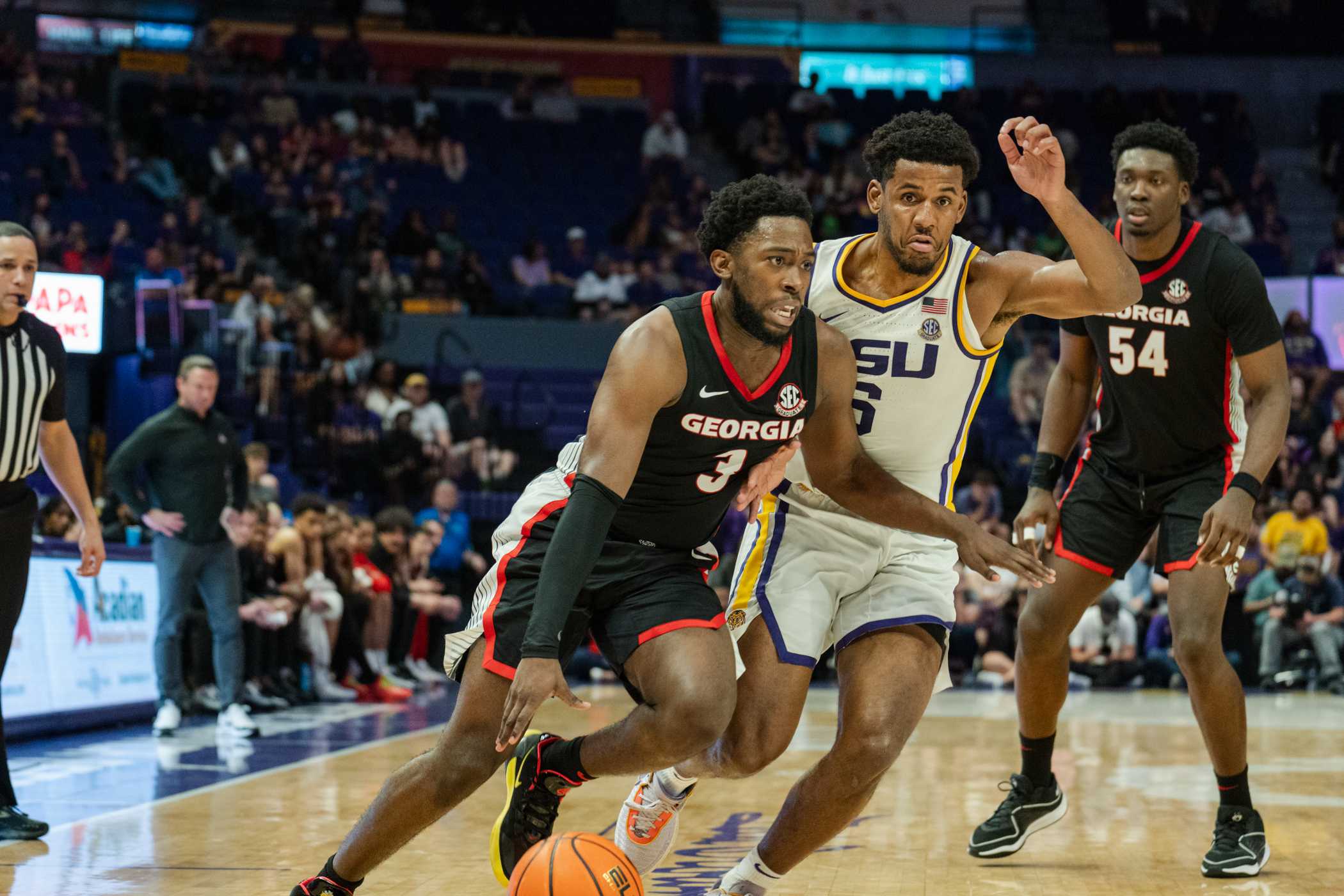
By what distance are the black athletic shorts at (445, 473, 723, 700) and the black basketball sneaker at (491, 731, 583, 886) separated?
0.97 feet

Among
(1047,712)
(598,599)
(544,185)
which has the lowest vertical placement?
(1047,712)

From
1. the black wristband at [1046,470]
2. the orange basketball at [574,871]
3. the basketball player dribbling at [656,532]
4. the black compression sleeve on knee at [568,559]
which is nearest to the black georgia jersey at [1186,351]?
the black wristband at [1046,470]

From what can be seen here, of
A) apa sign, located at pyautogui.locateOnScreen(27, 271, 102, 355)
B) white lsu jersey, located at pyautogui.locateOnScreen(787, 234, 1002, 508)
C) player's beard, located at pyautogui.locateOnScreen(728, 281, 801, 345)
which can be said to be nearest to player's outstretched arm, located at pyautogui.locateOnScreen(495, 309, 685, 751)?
player's beard, located at pyautogui.locateOnScreen(728, 281, 801, 345)

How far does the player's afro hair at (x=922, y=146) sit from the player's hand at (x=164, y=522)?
5.27m

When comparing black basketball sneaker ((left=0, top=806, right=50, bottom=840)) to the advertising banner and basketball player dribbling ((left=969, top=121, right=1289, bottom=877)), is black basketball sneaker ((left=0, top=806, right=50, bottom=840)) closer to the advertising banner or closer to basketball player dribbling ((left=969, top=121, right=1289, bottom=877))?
the advertising banner

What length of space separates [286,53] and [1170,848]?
2060 centimetres

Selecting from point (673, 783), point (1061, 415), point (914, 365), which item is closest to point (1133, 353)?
point (1061, 415)

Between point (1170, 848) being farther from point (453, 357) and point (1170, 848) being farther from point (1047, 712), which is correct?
point (453, 357)

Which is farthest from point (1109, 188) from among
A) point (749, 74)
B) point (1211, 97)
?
point (749, 74)

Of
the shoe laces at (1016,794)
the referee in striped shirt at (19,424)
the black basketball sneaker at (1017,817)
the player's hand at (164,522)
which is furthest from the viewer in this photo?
the player's hand at (164,522)

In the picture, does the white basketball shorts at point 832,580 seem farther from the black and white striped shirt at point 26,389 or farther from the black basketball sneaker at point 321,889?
the black and white striped shirt at point 26,389

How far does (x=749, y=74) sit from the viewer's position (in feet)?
84.6

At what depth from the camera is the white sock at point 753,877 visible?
409 cm

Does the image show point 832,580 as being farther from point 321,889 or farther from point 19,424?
point 19,424
